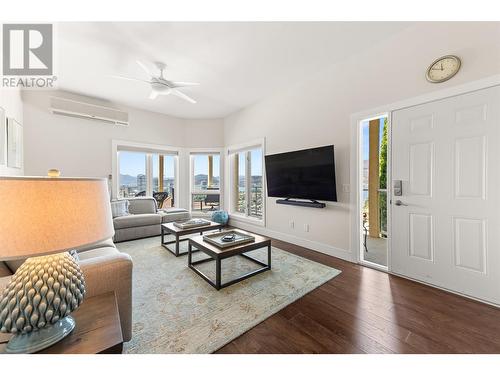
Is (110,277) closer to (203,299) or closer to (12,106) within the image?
(203,299)

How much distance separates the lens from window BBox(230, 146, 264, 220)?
15.0 feet

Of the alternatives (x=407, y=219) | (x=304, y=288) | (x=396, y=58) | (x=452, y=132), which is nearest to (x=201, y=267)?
(x=304, y=288)

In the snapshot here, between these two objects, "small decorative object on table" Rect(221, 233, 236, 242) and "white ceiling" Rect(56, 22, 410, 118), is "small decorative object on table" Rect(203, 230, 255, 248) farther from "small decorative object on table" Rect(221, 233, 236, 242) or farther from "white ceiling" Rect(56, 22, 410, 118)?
"white ceiling" Rect(56, 22, 410, 118)

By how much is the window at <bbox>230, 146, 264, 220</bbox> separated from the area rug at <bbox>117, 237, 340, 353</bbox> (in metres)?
1.87

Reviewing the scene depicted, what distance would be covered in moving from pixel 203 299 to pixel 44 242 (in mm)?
1558

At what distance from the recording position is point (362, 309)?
179 centimetres

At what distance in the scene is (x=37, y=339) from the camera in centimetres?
79

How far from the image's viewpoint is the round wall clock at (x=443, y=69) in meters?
1.98

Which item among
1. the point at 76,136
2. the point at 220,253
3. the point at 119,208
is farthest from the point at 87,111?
the point at 220,253

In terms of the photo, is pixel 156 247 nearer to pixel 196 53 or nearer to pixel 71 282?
pixel 71 282

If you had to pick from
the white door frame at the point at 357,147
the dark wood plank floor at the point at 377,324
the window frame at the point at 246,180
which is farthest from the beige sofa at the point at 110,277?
the window frame at the point at 246,180

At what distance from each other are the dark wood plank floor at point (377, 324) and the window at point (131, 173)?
4431mm
